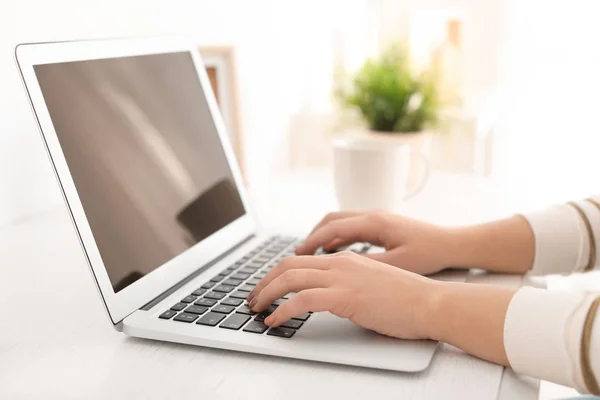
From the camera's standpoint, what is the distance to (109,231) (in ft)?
2.02

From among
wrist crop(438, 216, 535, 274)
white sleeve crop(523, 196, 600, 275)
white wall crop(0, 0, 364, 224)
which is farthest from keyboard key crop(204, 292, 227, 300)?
white wall crop(0, 0, 364, 224)

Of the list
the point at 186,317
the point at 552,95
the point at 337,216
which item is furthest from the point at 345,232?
the point at 552,95

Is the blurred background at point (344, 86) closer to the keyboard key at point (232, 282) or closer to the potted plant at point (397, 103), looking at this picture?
the potted plant at point (397, 103)

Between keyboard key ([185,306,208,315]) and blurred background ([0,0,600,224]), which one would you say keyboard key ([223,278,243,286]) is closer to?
keyboard key ([185,306,208,315])

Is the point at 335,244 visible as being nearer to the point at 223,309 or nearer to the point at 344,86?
the point at 223,309

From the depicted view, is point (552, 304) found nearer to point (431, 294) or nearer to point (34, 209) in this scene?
point (431, 294)

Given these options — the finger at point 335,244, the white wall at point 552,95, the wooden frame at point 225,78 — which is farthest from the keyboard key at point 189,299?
the white wall at point 552,95

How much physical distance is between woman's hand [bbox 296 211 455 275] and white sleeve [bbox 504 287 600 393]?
184 millimetres

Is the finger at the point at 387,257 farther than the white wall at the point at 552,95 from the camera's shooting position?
No

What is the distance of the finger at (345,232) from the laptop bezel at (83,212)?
4.8 inches

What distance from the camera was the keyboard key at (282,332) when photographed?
541 millimetres

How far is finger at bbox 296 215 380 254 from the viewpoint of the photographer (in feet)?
2.45

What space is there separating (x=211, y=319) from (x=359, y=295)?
0.14 meters

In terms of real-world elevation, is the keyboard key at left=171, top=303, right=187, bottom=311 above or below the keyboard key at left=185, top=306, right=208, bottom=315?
above
